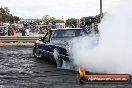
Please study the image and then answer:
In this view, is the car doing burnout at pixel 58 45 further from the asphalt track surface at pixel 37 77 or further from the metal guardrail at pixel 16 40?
the metal guardrail at pixel 16 40

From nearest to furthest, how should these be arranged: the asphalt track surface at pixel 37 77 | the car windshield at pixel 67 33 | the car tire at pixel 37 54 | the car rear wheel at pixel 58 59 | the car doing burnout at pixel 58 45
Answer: the asphalt track surface at pixel 37 77
the car doing burnout at pixel 58 45
the car rear wheel at pixel 58 59
the car windshield at pixel 67 33
the car tire at pixel 37 54

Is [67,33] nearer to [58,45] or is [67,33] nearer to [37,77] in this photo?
[58,45]

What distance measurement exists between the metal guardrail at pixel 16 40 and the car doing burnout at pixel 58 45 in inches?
419

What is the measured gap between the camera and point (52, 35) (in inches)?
619

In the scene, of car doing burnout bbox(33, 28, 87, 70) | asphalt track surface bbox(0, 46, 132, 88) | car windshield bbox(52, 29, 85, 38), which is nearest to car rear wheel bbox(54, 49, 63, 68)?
car doing burnout bbox(33, 28, 87, 70)

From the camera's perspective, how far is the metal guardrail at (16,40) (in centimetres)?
2850

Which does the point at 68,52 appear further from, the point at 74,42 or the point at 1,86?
the point at 1,86

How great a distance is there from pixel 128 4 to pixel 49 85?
9.90 ft

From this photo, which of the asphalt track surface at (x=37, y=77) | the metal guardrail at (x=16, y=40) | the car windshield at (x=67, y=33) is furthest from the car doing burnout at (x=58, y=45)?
the metal guardrail at (x=16, y=40)

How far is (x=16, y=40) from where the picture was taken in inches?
1126

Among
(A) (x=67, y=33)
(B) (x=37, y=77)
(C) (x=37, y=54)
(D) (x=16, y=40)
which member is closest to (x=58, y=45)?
(A) (x=67, y=33)

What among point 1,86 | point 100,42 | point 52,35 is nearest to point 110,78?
point 1,86

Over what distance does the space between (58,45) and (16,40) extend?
15.2m

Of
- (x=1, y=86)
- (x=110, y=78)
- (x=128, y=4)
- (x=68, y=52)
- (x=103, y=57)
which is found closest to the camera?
(x=110, y=78)
